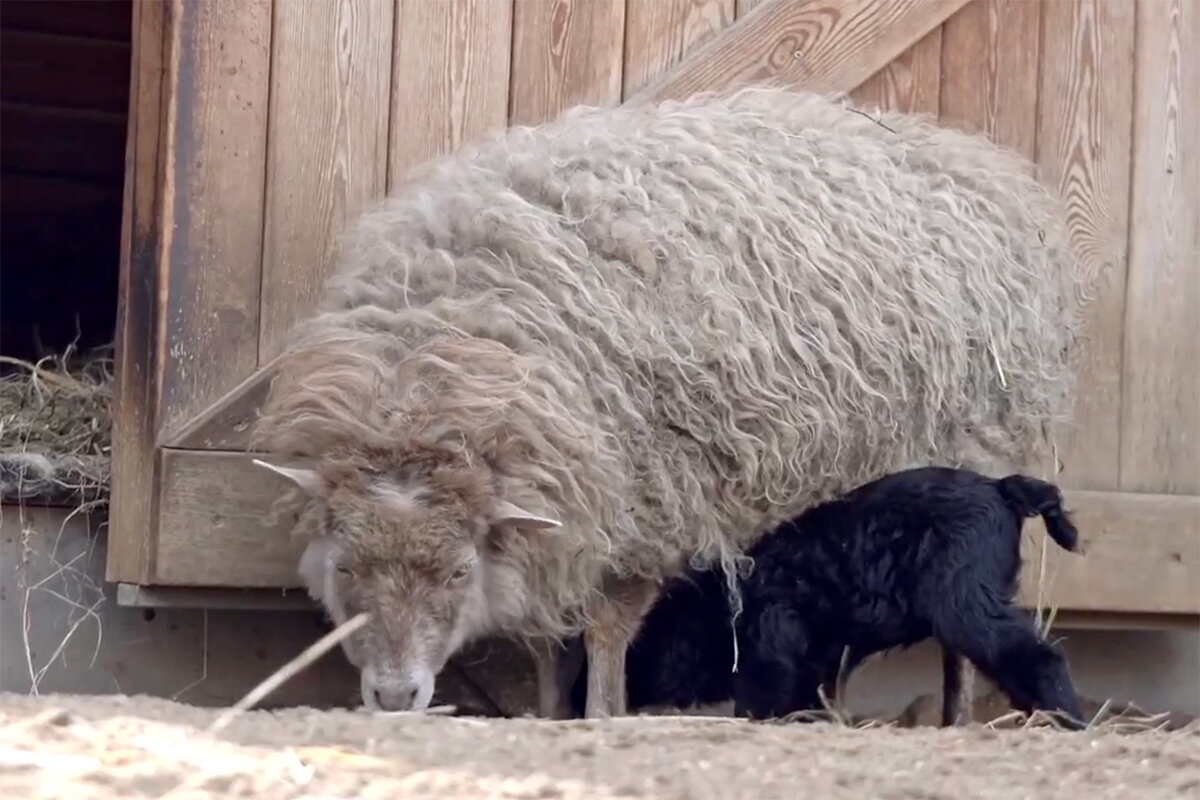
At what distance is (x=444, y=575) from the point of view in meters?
4.48

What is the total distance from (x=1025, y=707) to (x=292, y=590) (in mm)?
2273

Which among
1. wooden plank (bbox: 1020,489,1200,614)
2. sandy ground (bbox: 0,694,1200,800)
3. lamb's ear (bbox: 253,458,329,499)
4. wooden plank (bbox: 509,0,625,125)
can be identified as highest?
wooden plank (bbox: 509,0,625,125)

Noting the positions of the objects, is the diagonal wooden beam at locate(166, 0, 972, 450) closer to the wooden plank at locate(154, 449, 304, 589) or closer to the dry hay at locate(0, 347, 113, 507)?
the wooden plank at locate(154, 449, 304, 589)

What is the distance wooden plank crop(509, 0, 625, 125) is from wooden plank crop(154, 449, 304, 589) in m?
1.48

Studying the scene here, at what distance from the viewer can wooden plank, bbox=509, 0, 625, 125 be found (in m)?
5.65

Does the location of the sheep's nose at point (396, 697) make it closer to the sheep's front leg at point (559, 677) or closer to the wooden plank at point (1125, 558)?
the sheep's front leg at point (559, 677)

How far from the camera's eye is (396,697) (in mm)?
4402

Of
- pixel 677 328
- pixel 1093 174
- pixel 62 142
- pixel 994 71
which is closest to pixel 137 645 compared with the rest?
pixel 677 328

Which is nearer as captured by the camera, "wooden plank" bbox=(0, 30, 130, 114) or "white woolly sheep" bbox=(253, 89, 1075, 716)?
"white woolly sheep" bbox=(253, 89, 1075, 716)

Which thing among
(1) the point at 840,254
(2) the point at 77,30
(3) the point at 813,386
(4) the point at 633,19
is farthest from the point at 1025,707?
(2) the point at 77,30

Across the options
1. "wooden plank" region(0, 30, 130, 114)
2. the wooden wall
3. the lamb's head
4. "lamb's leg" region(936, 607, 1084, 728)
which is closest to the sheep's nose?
the lamb's head

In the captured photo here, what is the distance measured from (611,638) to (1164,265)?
8.42 ft

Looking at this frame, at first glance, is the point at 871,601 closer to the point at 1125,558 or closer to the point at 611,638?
the point at 611,638

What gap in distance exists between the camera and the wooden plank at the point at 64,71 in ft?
28.6
